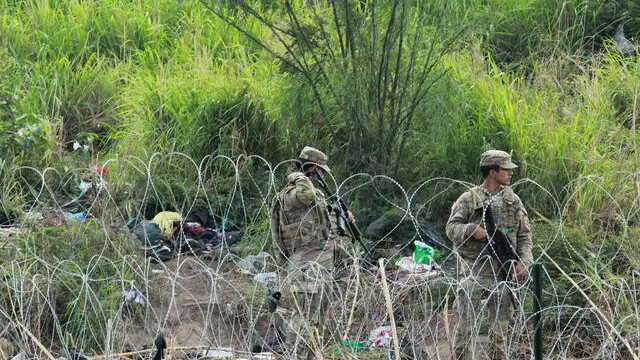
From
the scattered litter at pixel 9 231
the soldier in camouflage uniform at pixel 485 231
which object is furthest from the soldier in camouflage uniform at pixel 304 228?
the scattered litter at pixel 9 231

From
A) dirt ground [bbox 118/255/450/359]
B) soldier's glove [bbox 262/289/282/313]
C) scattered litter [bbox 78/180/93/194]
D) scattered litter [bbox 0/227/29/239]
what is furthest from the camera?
scattered litter [bbox 78/180/93/194]

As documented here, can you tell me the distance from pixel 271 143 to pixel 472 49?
216 cm

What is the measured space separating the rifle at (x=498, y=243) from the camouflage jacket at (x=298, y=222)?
95cm

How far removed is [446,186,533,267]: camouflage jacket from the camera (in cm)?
661

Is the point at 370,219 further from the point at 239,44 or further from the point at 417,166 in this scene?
the point at 239,44

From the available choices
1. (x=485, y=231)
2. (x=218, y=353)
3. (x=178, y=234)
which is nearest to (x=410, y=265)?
(x=485, y=231)

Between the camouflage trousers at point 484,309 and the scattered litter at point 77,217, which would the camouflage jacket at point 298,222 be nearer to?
the camouflage trousers at point 484,309

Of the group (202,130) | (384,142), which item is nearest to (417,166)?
(384,142)

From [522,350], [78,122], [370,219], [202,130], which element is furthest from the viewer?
[78,122]

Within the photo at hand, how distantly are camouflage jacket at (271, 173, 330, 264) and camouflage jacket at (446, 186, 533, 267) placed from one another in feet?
2.60

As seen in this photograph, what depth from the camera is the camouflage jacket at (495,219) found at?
6.61 m

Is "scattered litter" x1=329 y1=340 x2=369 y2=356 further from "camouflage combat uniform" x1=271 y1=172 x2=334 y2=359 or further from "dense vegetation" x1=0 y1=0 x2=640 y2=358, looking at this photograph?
"dense vegetation" x1=0 y1=0 x2=640 y2=358

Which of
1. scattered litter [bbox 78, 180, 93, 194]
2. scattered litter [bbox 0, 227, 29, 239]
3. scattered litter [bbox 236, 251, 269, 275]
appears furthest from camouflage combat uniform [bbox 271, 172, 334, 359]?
scattered litter [bbox 78, 180, 93, 194]

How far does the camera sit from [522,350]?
259 inches
